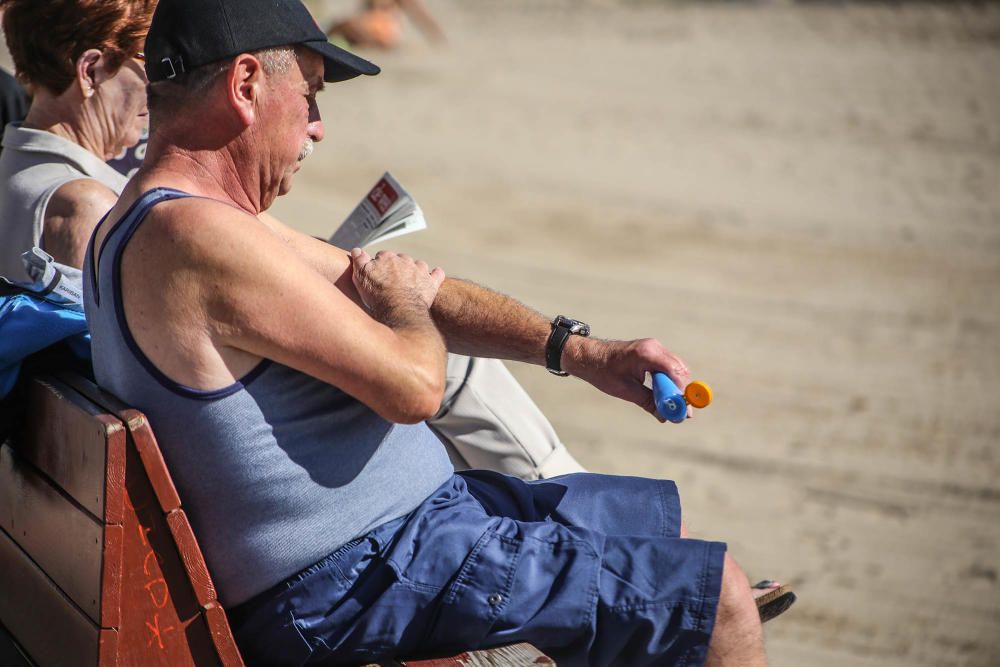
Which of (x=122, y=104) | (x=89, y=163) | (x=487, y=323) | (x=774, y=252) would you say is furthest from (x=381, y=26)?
(x=487, y=323)

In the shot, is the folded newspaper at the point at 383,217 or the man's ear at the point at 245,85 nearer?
the man's ear at the point at 245,85

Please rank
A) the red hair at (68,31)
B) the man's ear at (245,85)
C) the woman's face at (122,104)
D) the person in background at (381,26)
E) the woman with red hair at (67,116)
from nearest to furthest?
the man's ear at (245,85) < the woman with red hair at (67,116) < the red hair at (68,31) < the woman's face at (122,104) < the person in background at (381,26)

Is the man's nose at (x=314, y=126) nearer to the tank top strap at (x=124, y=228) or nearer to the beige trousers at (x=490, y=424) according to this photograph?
the tank top strap at (x=124, y=228)

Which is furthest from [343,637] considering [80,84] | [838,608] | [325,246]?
[838,608]

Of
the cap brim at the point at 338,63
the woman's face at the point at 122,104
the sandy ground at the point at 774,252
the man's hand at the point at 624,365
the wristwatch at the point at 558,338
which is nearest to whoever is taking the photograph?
the cap brim at the point at 338,63

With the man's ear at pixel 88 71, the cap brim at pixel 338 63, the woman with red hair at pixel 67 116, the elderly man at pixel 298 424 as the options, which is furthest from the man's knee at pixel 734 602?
the man's ear at pixel 88 71

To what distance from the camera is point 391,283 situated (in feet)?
7.05

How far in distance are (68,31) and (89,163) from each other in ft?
1.10

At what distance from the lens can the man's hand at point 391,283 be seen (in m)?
2.09

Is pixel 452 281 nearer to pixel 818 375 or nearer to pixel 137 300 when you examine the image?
pixel 137 300

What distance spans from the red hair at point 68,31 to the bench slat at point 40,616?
1267 millimetres

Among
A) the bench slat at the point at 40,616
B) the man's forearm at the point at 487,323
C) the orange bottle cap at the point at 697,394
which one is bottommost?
the bench slat at the point at 40,616

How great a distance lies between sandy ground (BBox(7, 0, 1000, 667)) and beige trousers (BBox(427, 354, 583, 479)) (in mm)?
1452

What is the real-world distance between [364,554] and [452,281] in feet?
2.72
